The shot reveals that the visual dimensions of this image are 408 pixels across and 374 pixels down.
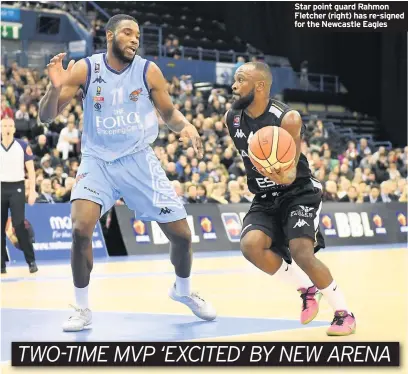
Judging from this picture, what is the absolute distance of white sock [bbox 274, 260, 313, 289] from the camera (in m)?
7.22

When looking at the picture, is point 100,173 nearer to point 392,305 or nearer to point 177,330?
point 177,330

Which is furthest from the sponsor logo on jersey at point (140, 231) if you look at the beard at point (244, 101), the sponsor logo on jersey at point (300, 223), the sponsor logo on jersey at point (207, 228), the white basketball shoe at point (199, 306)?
the sponsor logo on jersey at point (300, 223)

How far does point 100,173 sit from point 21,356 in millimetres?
2024

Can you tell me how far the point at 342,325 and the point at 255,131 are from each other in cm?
165

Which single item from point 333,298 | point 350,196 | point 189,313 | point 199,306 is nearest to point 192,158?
point 350,196

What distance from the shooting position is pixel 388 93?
35.0 metres

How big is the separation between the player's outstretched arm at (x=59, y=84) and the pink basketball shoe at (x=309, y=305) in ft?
8.19

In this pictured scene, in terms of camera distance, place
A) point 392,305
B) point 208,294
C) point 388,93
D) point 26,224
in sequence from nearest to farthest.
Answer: point 392,305 < point 208,294 < point 26,224 < point 388,93

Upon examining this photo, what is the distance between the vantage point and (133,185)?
284 inches

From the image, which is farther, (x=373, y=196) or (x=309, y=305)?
(x=373, y=196)

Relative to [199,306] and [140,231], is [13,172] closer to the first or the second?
[140,231]

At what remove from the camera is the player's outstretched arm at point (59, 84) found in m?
6.75

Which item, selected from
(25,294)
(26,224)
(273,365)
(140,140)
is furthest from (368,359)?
(26,224)

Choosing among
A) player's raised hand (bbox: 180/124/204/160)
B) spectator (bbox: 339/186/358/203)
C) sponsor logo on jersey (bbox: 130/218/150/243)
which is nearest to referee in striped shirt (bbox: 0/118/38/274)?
sponsor logo on jersey (bbox: 130/218/150/243)
